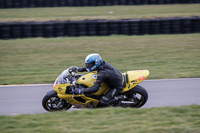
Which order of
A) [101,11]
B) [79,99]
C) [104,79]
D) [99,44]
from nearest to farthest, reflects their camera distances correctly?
[104,79] < [79,99] < [99,44] < [101,11]

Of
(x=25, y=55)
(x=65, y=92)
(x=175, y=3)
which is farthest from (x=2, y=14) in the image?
(x=65, y=92)

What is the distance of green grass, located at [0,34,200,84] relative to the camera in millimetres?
9422

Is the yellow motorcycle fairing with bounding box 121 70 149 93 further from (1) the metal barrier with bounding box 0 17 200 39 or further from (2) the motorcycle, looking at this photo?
(1) the metal barrier with bounding box 0 17 200 39

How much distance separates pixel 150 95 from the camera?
7418 mm

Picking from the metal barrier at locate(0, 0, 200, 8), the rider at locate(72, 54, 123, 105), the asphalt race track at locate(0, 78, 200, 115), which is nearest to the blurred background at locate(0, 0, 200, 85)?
the asphalt race track at locate(0, 78, 200, 115)

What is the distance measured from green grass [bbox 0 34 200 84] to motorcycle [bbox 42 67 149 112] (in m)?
2.45

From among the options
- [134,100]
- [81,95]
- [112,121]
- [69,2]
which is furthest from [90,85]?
[69,2]

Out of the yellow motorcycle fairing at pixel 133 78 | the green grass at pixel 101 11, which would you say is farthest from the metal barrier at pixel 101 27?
the yellow motorcycle fairing at pixel 133 78

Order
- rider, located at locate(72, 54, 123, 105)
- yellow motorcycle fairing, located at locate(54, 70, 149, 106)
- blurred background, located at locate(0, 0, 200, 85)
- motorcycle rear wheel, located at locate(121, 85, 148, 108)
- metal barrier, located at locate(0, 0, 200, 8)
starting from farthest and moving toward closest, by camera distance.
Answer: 1. metal barrier, located at locate(0, 0, 200, 8)
2. blurred background, located at locate(0, 0, 200, 85)
3. motorcycle rear wheel, located at locate(121, 85, 148, 108)
4. yellow motorcycle fairing, located at locate(54, 70, 149, 106)
5. rider, located at locate(72, 54, 123, 105)

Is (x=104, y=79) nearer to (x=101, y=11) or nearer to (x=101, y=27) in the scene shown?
(x=101, y=27)

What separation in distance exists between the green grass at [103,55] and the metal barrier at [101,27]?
13.1 inches

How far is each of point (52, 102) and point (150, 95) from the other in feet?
8.82

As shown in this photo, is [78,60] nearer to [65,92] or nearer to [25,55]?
[25,55]

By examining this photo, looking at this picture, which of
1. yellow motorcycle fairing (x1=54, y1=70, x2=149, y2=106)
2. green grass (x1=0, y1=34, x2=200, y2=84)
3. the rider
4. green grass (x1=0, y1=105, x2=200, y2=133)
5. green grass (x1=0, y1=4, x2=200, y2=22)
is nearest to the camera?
green grass (x1=0, y1=105, x2=200, y2=133)
